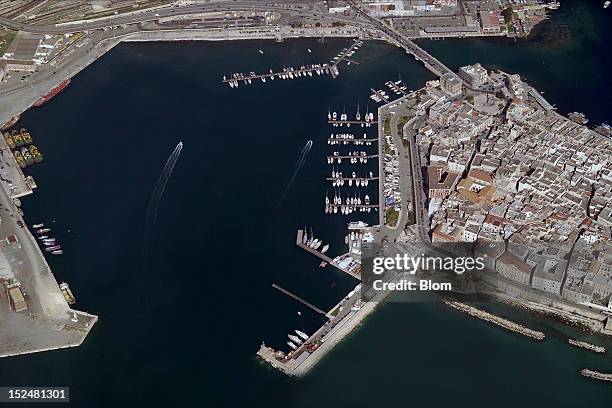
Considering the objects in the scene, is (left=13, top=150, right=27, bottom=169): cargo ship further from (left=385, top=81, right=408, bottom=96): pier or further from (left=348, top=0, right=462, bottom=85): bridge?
(left=348, top=0, right=462, bottom=85): bridge

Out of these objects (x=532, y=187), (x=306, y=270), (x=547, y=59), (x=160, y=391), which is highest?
(x=547, y=59)

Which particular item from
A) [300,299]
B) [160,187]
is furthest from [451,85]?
[300,299]

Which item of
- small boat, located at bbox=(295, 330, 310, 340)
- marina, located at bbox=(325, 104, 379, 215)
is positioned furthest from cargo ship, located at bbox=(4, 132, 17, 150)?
small boat, located at bbox=(295, 330, 310, 340)

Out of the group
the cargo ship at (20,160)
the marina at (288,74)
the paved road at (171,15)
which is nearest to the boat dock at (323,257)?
the marina at (288,74)

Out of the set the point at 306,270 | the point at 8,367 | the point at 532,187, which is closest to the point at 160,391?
the point at 8,367

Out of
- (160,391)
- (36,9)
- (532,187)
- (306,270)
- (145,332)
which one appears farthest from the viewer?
A: (36,9)

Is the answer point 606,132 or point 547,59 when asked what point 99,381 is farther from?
point 547,59

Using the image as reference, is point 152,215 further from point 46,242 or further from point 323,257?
point 323,257
